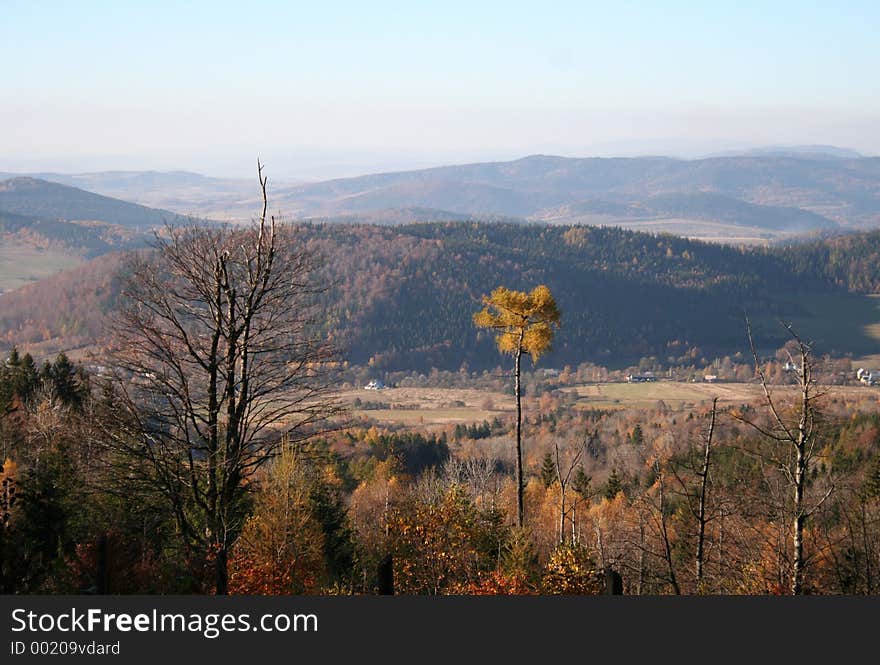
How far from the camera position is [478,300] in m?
167

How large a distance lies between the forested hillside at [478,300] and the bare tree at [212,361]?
384 feet

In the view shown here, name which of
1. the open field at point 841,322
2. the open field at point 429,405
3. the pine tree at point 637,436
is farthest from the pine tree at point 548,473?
the open field at point 841,322

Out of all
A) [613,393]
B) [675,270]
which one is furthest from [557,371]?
[675,270]

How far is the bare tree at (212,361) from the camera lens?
12906mm

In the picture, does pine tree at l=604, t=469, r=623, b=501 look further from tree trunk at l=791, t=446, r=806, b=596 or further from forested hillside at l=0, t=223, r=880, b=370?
forested hillside at l=0, t=223, r=880, b=370

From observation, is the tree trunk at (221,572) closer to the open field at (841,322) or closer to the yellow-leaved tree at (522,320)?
the yellow-leaved tree at (522,320)

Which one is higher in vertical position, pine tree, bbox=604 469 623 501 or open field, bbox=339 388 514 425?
pine tree, bbox=604 469 623 501

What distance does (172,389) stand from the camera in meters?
12.9

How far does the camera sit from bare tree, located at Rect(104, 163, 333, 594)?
42.3ft

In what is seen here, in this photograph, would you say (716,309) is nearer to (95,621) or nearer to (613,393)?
(613,393)

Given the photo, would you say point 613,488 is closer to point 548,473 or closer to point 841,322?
point 548,473

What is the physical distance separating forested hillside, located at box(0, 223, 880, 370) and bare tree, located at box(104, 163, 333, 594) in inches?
4610

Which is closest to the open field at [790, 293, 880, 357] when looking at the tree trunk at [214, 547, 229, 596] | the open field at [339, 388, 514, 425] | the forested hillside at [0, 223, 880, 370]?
the forested hillside at [0, 223, 880, 370]

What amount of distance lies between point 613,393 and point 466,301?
59163 mm
